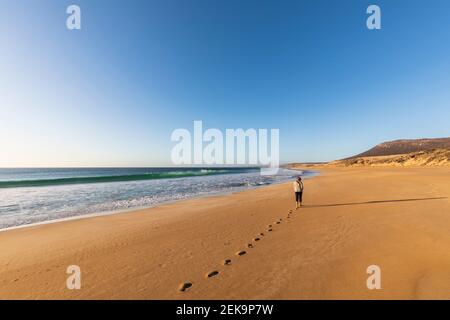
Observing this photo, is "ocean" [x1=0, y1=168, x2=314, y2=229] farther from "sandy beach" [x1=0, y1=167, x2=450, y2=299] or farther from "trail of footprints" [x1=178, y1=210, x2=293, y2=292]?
"trail of footprints" [x1=178, y1=210, x2=293, y2=292]

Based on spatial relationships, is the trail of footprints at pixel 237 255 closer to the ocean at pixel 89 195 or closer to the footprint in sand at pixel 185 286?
the footprint in sand at pixel 185 286

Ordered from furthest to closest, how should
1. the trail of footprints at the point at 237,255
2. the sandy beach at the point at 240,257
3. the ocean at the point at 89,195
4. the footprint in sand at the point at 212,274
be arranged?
the ocean at the point at 89,195
the footprint in sand at the point at 212,274
the trail of footprints at the point at 237,255
the sandy beach at the point at 240,257

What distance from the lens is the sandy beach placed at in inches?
155

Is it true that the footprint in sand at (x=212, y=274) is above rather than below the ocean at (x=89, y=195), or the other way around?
above

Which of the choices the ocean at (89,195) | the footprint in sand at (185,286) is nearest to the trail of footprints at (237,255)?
the footprint in sand at (185,286)

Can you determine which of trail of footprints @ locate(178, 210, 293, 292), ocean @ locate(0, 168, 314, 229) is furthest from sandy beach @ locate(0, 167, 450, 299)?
ocean @ locate(0, 168, 314, 229)

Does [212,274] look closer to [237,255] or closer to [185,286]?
[185,286]

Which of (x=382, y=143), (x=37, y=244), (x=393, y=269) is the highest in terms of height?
(x=382, y=143)

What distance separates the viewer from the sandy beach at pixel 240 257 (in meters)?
3.94

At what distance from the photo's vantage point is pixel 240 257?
212 inches
